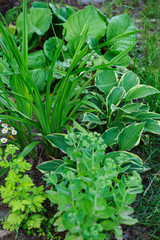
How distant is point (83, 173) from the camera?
1239mm

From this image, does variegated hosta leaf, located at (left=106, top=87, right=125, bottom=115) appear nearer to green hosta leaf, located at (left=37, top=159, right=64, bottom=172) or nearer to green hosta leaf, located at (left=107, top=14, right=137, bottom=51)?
Answer: green hosta leaf, located at (left=37, top=159, right=64, bottom=172)

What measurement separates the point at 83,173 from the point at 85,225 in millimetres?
239

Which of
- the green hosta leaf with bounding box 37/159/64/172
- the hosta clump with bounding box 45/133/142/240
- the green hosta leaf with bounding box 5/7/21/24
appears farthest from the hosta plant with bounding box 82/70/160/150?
the green hosta leaf with bounding box 5/7/21/24

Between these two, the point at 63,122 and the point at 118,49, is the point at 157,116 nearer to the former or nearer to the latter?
the point at 63,122

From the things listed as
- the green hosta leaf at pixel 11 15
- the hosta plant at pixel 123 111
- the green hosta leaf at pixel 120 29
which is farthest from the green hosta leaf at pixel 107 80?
the green hosta leaf at pixel 11 15

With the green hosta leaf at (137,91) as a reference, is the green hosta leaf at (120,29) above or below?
above

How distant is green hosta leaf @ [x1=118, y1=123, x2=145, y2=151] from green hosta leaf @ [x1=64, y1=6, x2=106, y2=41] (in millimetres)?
1084

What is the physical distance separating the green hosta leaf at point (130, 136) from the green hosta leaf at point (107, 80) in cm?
43

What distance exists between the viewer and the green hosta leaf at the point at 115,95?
181cm

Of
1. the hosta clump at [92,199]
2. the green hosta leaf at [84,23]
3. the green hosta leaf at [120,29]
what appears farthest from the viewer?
the green hosta leaf at [120,29]

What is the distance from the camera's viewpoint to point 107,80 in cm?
197

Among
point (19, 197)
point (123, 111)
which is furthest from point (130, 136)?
point (19, 197)

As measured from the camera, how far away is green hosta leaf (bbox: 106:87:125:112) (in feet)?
5.95

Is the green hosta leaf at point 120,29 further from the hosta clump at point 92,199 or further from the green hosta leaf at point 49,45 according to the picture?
the hosta clump at point 92,199
